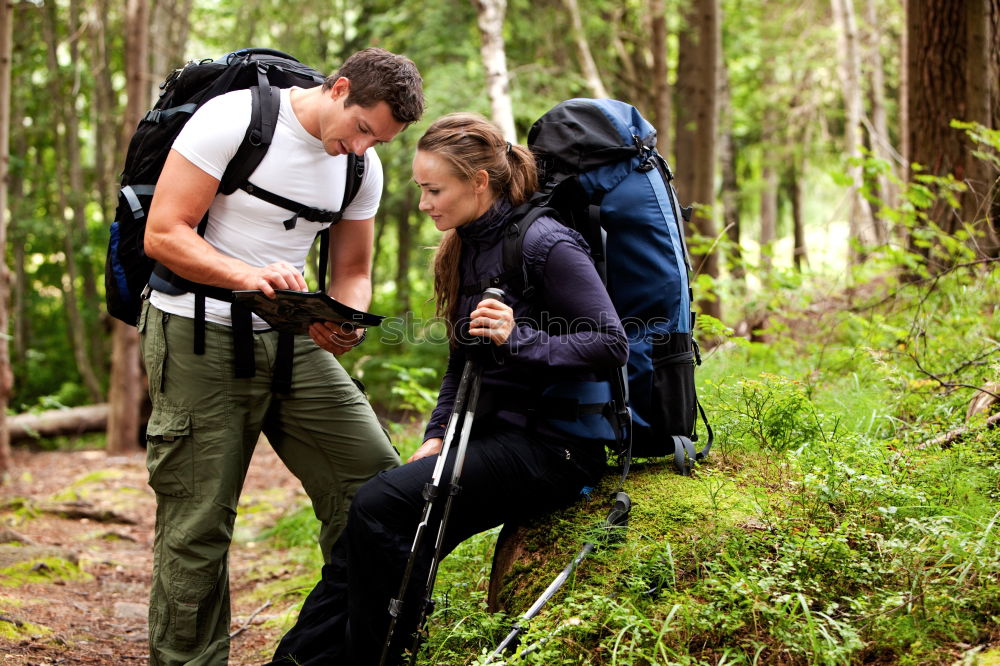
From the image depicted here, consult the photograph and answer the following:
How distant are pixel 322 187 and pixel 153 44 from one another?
12.5 m

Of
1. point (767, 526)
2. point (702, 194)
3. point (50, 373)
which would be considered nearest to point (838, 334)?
point (702, 194)

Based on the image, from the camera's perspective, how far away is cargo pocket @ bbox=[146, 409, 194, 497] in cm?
340

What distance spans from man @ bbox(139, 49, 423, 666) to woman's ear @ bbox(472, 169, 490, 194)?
39 cm

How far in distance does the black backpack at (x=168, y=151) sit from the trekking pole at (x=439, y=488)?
787mm

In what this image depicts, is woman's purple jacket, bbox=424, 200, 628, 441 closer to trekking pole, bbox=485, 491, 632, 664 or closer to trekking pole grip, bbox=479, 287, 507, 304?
trekking pole grip, bbox=479, 287, 507, 304

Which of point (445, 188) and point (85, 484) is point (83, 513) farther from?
point (445, 188)

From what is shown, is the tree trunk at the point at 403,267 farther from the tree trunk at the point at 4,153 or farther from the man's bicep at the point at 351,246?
the man's bicep at the point at 351,246

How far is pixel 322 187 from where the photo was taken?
352 cm

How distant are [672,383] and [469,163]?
1.19m

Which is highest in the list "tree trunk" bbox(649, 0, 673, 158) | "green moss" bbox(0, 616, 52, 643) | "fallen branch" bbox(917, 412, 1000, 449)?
"tree trunk" bbox(649, 0, 673, 158)

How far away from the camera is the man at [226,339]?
3.24m

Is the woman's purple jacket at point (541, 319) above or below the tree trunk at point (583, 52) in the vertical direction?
below

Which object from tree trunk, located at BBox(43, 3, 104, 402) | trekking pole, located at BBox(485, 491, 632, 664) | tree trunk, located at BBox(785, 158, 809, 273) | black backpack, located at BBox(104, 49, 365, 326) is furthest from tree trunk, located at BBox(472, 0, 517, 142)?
tree trunk, located at BBox(785, 158, 809, 273)

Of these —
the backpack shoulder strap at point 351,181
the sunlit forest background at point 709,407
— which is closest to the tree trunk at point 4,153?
the sunlit forest background at point 709,407
